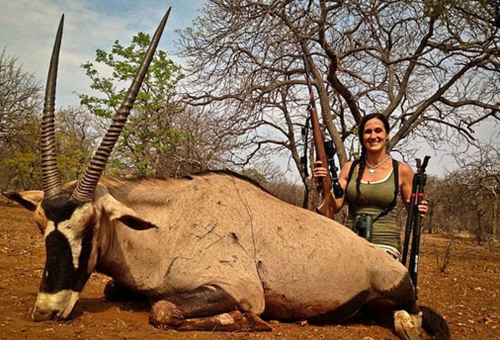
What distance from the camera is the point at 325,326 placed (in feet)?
14.4

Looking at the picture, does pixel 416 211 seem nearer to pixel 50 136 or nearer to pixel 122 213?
pixel 122 213

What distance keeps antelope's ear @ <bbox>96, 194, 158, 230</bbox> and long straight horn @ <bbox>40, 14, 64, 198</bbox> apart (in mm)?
389

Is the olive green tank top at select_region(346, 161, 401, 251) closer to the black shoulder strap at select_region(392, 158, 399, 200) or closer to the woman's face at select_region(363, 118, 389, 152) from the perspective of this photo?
the black shoulder strap at select_region(392, 158, 399, 200)

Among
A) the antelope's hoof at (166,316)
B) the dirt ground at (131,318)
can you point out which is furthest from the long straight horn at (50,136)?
the antelope's hoof at (166,316)

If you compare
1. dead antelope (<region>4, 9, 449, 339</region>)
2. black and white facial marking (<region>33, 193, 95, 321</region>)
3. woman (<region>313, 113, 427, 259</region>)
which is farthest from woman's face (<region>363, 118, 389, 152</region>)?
black and white facial marking (<region>33, 193, 95, 321</region>)

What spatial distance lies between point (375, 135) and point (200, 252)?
2.37 metres

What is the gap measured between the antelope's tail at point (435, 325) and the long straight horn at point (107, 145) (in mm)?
3415

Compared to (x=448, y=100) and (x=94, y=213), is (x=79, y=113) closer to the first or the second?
(x=448, y=100)

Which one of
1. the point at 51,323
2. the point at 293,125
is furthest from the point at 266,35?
the point at 293,125

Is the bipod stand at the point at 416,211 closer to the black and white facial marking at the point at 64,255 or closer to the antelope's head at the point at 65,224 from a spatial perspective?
the antelope's head at the point at 65,224

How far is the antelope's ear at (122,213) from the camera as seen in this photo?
4074 mm

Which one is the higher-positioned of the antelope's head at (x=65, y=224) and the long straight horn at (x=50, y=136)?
the long straight horn at (x=50, y=136)

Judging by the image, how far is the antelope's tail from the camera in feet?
14.4

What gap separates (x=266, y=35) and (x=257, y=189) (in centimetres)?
532
